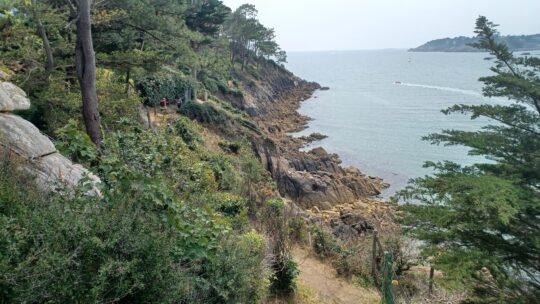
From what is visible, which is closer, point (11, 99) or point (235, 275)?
point (235, 275)

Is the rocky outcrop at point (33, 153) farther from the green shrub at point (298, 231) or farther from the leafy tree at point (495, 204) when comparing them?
the green shrub at point (298, 231)

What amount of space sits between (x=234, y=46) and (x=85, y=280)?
71809mm

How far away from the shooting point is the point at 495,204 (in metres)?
7.05

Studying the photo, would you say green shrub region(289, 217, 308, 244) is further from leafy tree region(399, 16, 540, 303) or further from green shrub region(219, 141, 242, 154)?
green shrub region(219, 141, 242, 154)

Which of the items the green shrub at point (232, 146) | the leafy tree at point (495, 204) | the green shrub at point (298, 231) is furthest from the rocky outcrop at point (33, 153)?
the green shrub at point (232, 146)

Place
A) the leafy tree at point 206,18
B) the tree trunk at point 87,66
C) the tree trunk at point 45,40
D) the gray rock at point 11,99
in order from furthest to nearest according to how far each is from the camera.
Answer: the leafy tree at point 206,18
the tree trunk at point 45,40
the tree trunk at point 87,66
the gray rock at point 11,99

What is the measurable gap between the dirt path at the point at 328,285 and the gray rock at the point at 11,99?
7922 millimetres

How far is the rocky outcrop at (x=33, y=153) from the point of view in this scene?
5.71 meters

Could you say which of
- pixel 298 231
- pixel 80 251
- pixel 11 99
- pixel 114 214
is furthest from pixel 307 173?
pixel 80 251

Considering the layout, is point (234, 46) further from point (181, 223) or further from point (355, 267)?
point (181, 223)

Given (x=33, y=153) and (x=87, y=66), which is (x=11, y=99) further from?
(x=87, y=66)

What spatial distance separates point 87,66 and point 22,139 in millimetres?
3831

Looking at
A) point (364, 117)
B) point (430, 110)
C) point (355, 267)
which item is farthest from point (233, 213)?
point (430, 110)

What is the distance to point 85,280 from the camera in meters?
3.88
